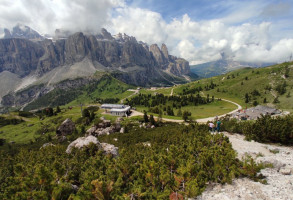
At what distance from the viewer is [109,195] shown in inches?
379

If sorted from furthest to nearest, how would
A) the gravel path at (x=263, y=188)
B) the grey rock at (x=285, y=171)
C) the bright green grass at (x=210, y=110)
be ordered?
the bright green grass at (x=210, y=110)
the grey rock at (x=285, y=171)
the gravel path at (x=263, y=188)

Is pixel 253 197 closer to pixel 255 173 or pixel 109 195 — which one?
pixel 255 173

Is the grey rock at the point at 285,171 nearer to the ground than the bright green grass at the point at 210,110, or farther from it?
farther from it

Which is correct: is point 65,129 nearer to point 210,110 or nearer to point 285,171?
point 285,171

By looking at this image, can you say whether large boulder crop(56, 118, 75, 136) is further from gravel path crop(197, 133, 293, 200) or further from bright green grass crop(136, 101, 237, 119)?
gravel path crop(197, 133, 293, 200)

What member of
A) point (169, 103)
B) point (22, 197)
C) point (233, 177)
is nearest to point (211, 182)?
point (233, 177)

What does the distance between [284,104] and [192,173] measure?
11944cm

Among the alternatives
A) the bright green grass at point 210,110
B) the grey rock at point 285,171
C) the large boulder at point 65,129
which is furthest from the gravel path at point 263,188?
the large boulder at point 65,129

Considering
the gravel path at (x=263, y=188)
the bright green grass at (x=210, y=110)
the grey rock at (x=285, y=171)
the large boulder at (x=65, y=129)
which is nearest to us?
the gravel path at (x=263, y=188)

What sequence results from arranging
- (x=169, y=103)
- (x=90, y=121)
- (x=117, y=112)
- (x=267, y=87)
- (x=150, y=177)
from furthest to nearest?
(x=169, y=103) → (x=267, y=87) → (x=117, y=112) → (x=90, y=121) → (x=150, y=177)

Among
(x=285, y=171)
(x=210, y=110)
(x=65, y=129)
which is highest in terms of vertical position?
(x=285, y=171)

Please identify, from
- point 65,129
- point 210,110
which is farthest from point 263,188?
point 210,110

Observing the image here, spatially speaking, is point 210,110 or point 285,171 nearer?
point 285,171

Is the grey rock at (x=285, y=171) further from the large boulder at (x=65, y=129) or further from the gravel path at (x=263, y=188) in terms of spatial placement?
the large boulder at (x=65, y=129)
